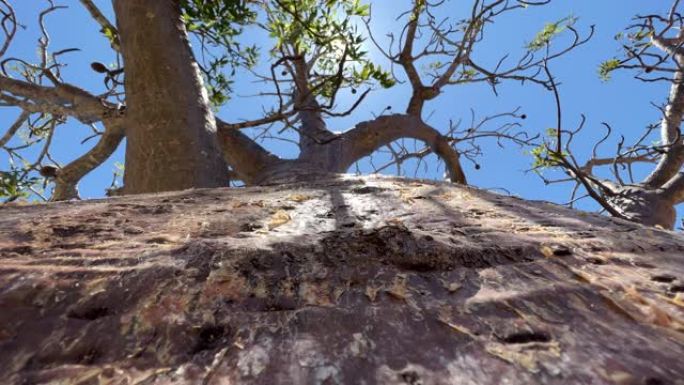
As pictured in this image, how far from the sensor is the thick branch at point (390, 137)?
2875 millimetres

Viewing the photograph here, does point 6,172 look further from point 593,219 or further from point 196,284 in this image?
point 593,219

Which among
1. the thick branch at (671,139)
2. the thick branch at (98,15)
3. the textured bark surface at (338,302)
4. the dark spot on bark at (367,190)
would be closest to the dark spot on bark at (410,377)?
the textured bark surface at (338,302)

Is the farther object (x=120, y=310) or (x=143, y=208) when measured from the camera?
(x=143, y=208)

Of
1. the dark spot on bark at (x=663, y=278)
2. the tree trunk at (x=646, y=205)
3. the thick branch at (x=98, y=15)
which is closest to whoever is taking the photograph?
the dark spot on bark at (x=663, y=278)

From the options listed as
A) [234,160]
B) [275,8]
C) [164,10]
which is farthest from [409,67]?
[164,10]

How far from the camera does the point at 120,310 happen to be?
482 millimetres

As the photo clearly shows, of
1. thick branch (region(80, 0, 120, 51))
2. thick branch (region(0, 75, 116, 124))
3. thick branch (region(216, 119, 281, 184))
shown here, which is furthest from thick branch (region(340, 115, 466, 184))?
thick branch (region(80, 0, 120, 51))

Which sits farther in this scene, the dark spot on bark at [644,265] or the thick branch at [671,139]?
the thick branch at [671,139]

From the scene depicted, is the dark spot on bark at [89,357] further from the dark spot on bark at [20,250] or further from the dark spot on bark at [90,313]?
the dark spot on bark at [20,250]

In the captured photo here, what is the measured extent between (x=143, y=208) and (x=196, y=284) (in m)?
0.48

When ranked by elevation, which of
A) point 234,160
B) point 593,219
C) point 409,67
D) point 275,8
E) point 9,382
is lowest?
point 9,382

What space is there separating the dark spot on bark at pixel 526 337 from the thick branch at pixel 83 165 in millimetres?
2763

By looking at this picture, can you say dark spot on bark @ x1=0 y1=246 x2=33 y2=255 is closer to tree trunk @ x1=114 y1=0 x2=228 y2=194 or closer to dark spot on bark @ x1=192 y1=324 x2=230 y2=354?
dark spot on bark @ x1=192 y1=324 x2=230 y2=354

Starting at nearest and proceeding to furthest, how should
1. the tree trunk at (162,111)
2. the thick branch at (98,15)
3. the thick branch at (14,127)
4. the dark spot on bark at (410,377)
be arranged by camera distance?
the dark spot on bark at (410,377) → the tree trunk at (162,111) → the thick branch at (98,15) → the thick branch at (14,127)
